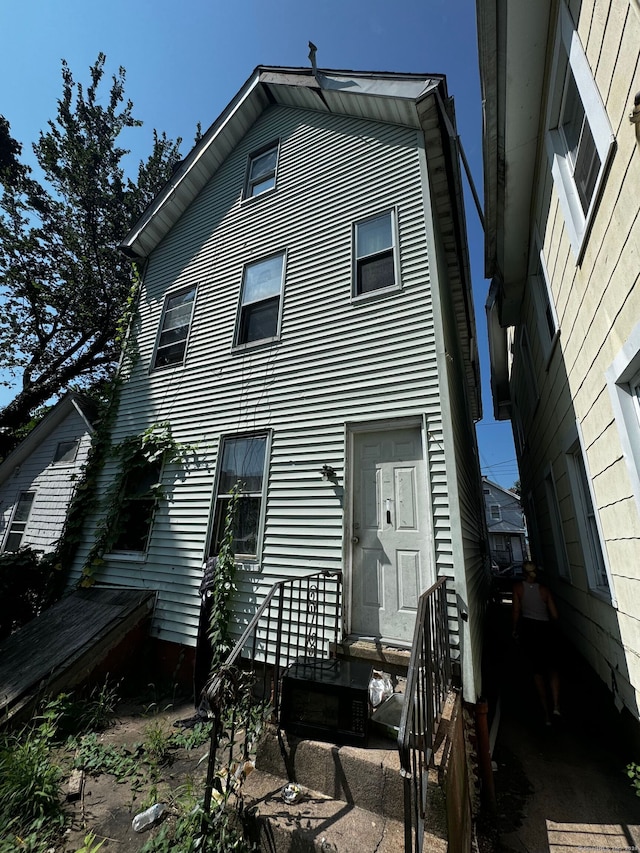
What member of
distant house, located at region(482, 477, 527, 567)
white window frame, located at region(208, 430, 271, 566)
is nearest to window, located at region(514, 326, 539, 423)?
white window frame, located at region(208, 430, 271, 566)

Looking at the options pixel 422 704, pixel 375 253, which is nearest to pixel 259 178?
pixel 375 253

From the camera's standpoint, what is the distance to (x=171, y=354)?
24.7ft

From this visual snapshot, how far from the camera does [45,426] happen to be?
943 cm

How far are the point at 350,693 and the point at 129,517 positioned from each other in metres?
5.22

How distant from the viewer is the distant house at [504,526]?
98.3 ft

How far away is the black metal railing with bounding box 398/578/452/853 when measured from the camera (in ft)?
5.76

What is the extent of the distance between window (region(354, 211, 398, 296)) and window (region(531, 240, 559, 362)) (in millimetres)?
1995

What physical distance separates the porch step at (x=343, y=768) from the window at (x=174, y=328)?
634 cm

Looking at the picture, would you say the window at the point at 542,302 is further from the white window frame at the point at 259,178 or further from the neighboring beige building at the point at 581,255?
the white window frame at the point at 259,178

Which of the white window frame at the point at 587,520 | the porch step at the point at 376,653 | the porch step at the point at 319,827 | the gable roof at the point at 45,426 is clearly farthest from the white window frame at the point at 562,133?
the gable roof at the point at 45,426

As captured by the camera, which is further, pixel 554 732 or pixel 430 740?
pixel 554 732

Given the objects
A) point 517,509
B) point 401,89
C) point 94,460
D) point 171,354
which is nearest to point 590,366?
point 401,89

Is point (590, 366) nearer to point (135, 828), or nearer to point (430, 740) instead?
point (430, 740)

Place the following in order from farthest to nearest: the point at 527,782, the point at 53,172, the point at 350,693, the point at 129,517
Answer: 1. the point at 53,172
2. the point at 129,517
3. the point at 527,782
4. the point at 350,693
